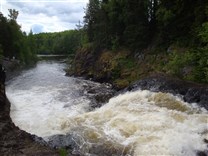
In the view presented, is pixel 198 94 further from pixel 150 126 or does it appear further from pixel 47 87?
pixel 47 87

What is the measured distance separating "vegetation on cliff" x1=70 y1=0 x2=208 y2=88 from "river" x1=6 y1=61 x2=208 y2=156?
5769 mm

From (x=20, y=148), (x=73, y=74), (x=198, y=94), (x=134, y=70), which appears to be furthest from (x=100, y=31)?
(x=20, y=148)

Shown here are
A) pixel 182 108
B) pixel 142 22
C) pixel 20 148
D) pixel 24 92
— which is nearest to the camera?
pixel 20 148

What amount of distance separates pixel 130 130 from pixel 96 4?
41041mm

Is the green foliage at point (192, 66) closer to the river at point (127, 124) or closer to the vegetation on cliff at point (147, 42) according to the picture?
the vegetation on cliff at point (147, 42)

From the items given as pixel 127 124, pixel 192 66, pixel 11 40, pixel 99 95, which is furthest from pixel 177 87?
pixel 11 40

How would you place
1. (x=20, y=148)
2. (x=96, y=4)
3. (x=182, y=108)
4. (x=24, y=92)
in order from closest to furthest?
(x=20, y=148) < (x=182, y=108) < (x=24, y=92) < (x=96, y=4)

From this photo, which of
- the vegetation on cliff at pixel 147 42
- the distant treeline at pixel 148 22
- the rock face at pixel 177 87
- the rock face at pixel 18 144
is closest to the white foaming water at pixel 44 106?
the rock face at pixel 18 144

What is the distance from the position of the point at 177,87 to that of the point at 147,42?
17.5 meters

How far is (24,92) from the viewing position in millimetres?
30578

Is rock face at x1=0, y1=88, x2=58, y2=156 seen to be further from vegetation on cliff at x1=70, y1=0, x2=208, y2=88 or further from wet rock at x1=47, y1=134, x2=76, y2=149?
vegetation on cliff at x1=70, y1=0, x2=208, y2=88

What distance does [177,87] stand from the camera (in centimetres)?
2173

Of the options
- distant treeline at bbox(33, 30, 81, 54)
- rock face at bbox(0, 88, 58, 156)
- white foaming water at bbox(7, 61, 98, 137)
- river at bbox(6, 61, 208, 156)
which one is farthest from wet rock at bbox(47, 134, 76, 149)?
distant treeline at bbox(33, 30, 81, 54)

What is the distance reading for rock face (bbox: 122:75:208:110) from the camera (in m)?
19.7
